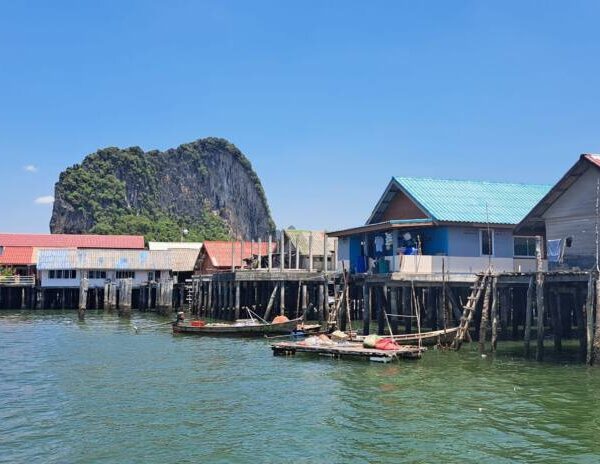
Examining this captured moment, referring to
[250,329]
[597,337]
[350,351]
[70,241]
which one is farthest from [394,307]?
[70,241]

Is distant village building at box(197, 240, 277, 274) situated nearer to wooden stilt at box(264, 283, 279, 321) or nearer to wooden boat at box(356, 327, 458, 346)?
wooden stilt at box(264, 283, 279, 321)

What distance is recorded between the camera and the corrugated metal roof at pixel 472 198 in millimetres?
30141

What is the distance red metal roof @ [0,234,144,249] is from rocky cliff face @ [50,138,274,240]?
43.4 meters

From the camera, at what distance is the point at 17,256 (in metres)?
68.9

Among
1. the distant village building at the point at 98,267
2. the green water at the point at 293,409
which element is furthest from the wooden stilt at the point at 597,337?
the distant village building at the point at 98,267

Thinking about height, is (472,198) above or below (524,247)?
above

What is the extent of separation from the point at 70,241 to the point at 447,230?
6271 centimetres

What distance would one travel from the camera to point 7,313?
5491cm

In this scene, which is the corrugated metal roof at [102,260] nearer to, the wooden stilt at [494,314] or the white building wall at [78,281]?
the white building wall at [78,281]

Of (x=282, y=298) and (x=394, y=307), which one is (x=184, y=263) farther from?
(x=394, y=307)

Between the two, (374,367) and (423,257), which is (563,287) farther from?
(374,367)

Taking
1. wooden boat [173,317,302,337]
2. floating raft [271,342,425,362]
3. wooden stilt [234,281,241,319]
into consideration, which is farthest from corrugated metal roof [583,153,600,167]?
wooden stilt [234,281,241,319]

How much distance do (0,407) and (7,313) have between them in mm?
40571

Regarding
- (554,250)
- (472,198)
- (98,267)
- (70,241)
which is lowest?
(554,250)
